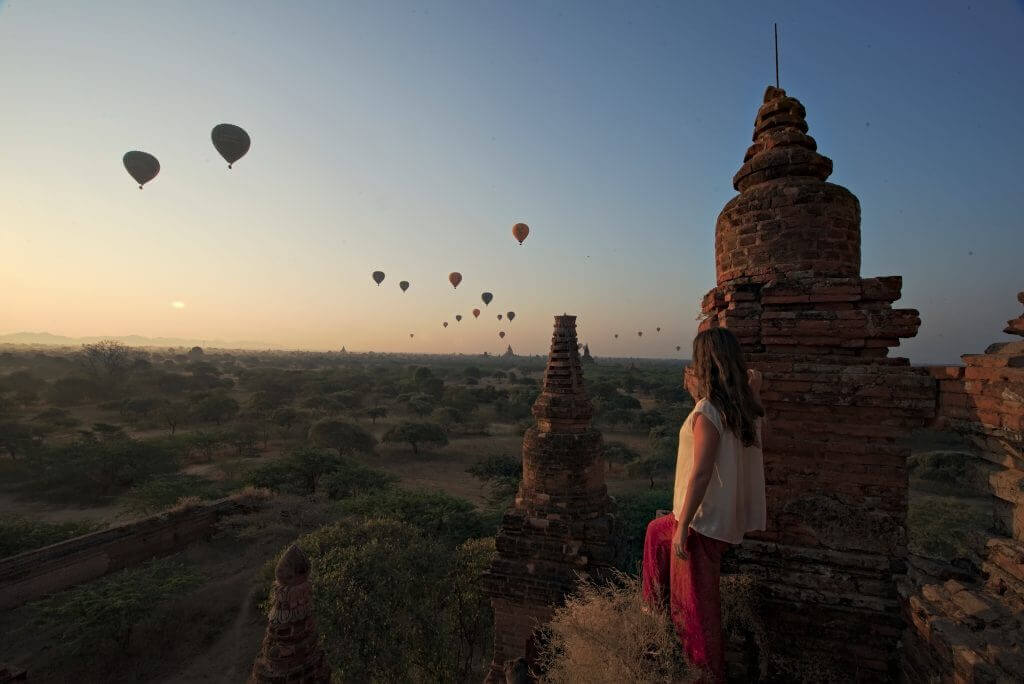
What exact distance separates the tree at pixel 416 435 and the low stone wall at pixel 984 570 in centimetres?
2740

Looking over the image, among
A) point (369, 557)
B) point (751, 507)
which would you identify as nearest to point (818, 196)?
point (751, 507)

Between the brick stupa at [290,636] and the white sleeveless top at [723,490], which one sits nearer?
the white sleeveless top at [723,490]

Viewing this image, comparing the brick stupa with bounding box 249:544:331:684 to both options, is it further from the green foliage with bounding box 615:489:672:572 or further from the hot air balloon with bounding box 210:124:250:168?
the hot air balloon with bounding box 210:124:250:168

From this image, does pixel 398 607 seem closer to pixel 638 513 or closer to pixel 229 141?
pixel 638 513

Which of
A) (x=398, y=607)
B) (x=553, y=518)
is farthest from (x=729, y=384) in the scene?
(x=398, y=607)

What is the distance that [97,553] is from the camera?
43.4ft

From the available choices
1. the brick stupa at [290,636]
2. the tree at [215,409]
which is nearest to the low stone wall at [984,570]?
the brick stupa at [290,636]

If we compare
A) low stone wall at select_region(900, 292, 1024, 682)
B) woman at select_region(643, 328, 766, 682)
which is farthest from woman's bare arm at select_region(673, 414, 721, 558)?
low stone wall at select_region(900, 292, 1024, 682)

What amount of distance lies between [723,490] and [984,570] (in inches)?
91.6

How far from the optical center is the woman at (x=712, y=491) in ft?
10.3

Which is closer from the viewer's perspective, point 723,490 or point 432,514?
point 723,490

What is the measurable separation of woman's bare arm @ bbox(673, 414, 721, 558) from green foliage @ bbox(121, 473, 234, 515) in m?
19.8

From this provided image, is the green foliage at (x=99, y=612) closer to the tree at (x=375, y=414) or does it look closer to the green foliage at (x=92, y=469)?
the green foliage at (x=92, y=469)

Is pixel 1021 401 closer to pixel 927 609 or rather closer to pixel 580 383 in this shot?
pixel 927 609
